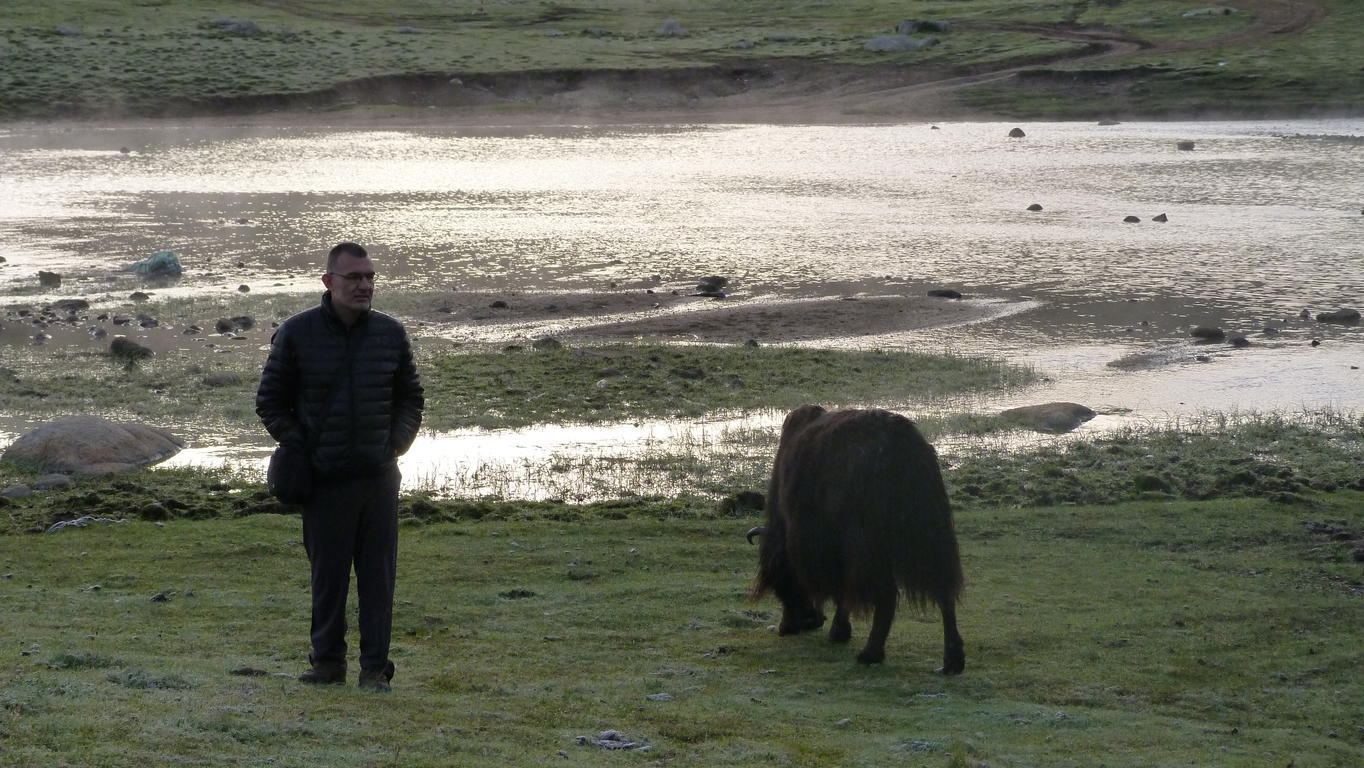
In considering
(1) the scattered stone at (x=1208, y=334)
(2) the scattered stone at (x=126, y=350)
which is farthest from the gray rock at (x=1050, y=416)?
(2) the scattered stone at (x=126, y=350)

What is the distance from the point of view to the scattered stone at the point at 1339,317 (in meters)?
20.9

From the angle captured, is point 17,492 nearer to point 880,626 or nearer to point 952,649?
point 880,626

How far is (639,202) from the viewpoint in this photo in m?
33.8

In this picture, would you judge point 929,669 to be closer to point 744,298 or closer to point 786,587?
point 786,587

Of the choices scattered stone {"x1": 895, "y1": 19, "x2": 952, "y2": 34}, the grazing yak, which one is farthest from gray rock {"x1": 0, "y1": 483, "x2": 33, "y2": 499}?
scattered stone {"x1": 895, "y1": 19, "x2": 952, "y2": 34}

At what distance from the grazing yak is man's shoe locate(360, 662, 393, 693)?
2.28 metres

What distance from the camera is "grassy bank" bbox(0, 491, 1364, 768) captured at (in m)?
5.89

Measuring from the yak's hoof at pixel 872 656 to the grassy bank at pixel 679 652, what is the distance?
10cm

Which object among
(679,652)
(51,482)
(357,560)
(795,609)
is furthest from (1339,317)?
(357,560)

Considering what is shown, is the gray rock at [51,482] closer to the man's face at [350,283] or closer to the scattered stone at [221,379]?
the scattered stone at [221,379]

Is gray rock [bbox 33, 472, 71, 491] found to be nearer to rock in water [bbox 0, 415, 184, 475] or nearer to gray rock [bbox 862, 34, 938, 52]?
rock in water [bbox 0, 415, 184, 475]

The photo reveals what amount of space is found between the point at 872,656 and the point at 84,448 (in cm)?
771

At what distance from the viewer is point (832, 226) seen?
3030 cm

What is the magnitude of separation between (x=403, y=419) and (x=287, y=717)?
1372 millimetres
